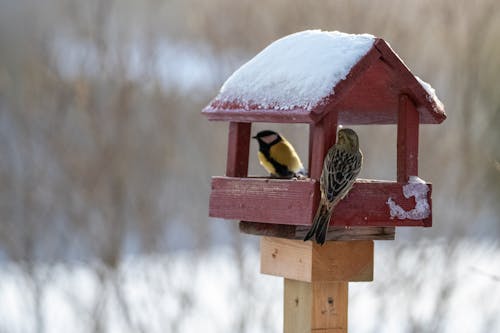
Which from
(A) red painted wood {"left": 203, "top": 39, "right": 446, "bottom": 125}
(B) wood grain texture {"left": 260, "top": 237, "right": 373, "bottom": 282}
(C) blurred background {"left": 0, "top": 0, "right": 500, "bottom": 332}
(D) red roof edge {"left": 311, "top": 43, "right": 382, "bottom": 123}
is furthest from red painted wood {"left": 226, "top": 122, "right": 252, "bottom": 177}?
(C) blurred background {"left": 0, "top": 0, "right": 500, "bottom": 332}

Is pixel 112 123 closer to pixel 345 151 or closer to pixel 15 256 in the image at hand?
pixel 15 256

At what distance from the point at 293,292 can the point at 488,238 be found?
3.80 metres

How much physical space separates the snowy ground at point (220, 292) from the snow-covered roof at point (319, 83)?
3.24 metres

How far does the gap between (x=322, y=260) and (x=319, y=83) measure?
2.09 feet

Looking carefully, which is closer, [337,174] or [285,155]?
[337,174]

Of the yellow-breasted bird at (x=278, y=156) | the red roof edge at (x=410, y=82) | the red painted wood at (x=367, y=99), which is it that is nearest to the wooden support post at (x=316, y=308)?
the red painted wood at (x=367, y=99)

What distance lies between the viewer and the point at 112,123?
6391mm

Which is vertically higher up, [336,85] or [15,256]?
[336,85]

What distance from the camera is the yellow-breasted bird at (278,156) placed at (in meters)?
4.56

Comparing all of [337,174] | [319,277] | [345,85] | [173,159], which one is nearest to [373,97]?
[345,85]

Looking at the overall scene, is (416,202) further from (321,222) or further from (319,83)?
(319,83)

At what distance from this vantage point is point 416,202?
3062 mm

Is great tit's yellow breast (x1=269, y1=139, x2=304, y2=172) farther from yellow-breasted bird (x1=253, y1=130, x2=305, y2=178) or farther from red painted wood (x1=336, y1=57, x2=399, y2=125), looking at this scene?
red painted wood (x1=336, y1=57, x2=399, y2=125)

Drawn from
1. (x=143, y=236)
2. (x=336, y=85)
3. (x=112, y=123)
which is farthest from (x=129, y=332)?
(x=336, y=85)
